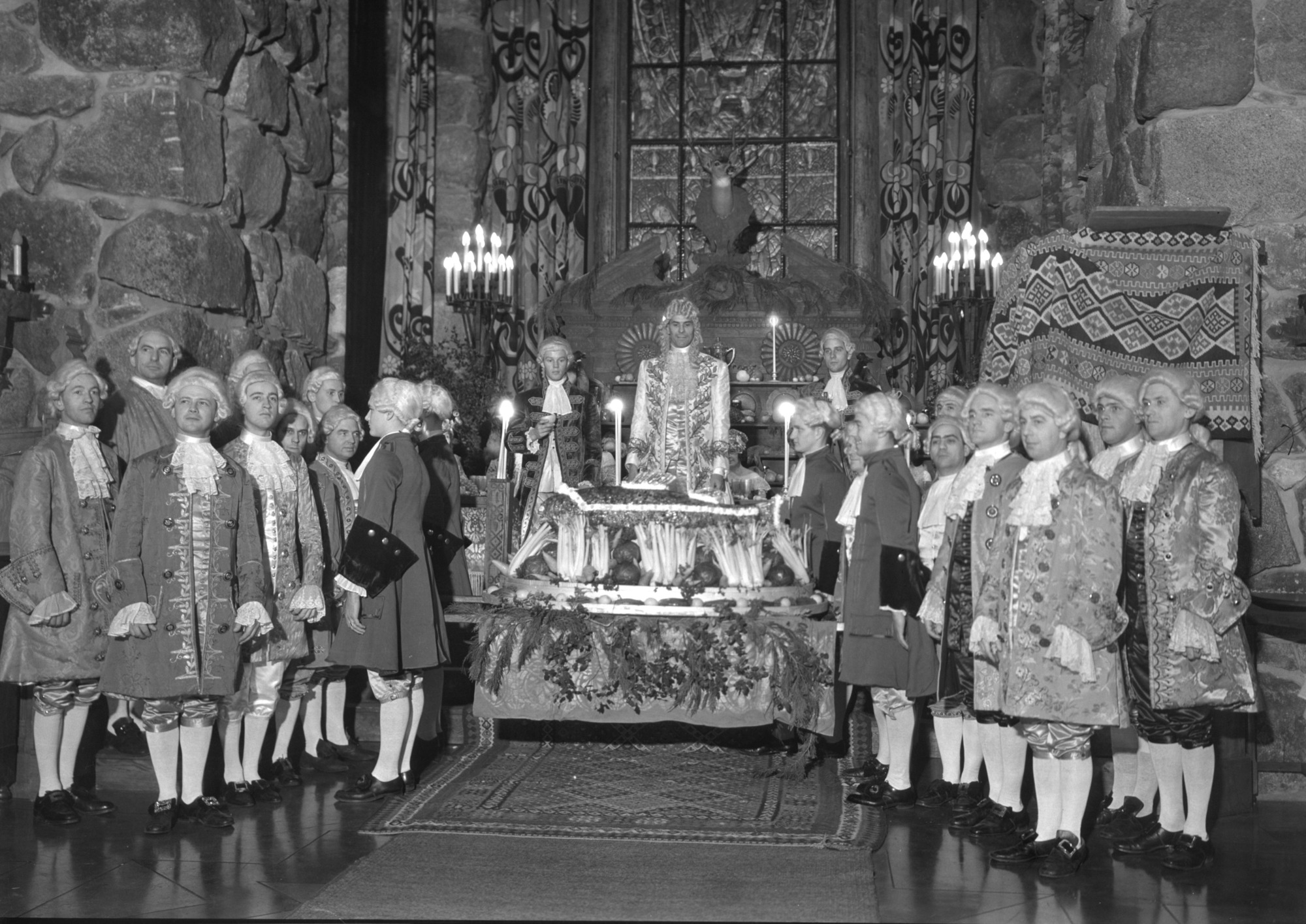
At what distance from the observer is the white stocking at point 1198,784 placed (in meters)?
5.45

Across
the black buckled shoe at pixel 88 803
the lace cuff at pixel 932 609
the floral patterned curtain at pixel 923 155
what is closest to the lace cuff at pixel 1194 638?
the lace cuff at pixel 932 609

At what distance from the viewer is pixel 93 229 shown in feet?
24.2

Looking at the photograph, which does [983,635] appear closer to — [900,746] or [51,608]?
[900,746]

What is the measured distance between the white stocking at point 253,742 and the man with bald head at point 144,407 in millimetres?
1377

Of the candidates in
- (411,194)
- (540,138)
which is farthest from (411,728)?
(540,138)

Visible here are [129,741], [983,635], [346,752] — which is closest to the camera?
[983,635]

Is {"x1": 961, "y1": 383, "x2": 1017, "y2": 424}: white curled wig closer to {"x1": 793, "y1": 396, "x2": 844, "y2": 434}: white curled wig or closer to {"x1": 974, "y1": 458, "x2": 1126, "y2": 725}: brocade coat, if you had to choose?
{"x1": 974, "y1": 458, "x2": 1126, "y2": 725}: brocade coat

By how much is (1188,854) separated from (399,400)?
373 centimetres

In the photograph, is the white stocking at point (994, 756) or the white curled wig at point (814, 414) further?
the white curled wig at point (814, 414)

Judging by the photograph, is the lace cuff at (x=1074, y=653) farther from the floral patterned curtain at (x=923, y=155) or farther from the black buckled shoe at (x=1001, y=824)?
the floral patterned curtain at (x=923, y=155)

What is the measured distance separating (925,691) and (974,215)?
6.31m

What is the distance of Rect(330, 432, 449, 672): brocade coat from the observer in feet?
20.7

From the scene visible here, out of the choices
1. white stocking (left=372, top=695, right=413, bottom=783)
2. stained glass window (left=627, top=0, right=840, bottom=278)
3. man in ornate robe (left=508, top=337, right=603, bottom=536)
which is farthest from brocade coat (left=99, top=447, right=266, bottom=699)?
stained glass window (left=627, top=0, right=840, bottom=278)

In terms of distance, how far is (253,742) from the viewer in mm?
6453
